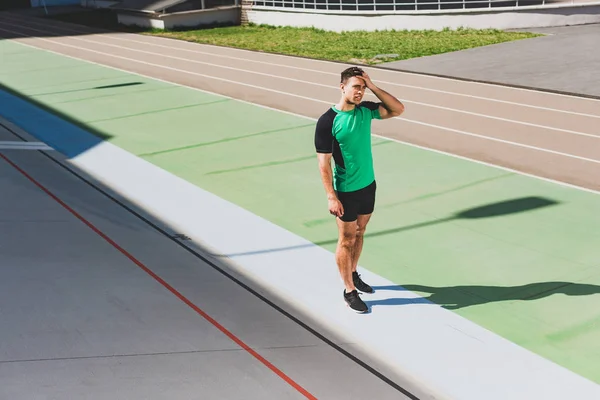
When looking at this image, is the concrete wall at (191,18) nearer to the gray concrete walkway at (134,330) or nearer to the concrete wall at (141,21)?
the concrete wall at (141,21)

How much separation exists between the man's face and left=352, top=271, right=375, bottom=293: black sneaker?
68.6 inches

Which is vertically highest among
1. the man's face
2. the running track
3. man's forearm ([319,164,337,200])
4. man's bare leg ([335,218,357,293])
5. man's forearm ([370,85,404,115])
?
the man's face

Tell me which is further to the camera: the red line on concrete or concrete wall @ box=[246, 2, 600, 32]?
concrete wall @ box=[246, 2, 600, 32]

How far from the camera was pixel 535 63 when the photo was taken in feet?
66.2

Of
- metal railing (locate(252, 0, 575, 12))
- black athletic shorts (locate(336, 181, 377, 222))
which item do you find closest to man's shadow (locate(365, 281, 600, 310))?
black athletic shorts (locate(336, 181, 377, 222))

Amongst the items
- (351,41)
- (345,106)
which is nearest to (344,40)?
(351,41)

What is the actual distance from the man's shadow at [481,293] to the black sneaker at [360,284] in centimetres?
16

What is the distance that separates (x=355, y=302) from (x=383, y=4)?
80.2 ft

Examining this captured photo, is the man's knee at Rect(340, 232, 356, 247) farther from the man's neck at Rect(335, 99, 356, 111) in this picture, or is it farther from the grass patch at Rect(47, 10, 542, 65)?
the grass patch at Rect(47, 10, 542, 65)

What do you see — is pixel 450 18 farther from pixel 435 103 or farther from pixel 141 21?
pixel 141 21

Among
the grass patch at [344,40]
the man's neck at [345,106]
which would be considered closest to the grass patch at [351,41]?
the grass patch at [344,40]

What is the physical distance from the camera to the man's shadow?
708cm

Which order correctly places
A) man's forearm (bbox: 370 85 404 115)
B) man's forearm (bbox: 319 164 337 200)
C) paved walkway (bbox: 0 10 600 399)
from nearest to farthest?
paved walkway (bbox: 0 10 600 399) < man's forearm (bbox: 319 164 337 200) < man's forearm (bbox: 370 85 404 115)

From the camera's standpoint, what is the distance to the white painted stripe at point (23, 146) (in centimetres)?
1315
